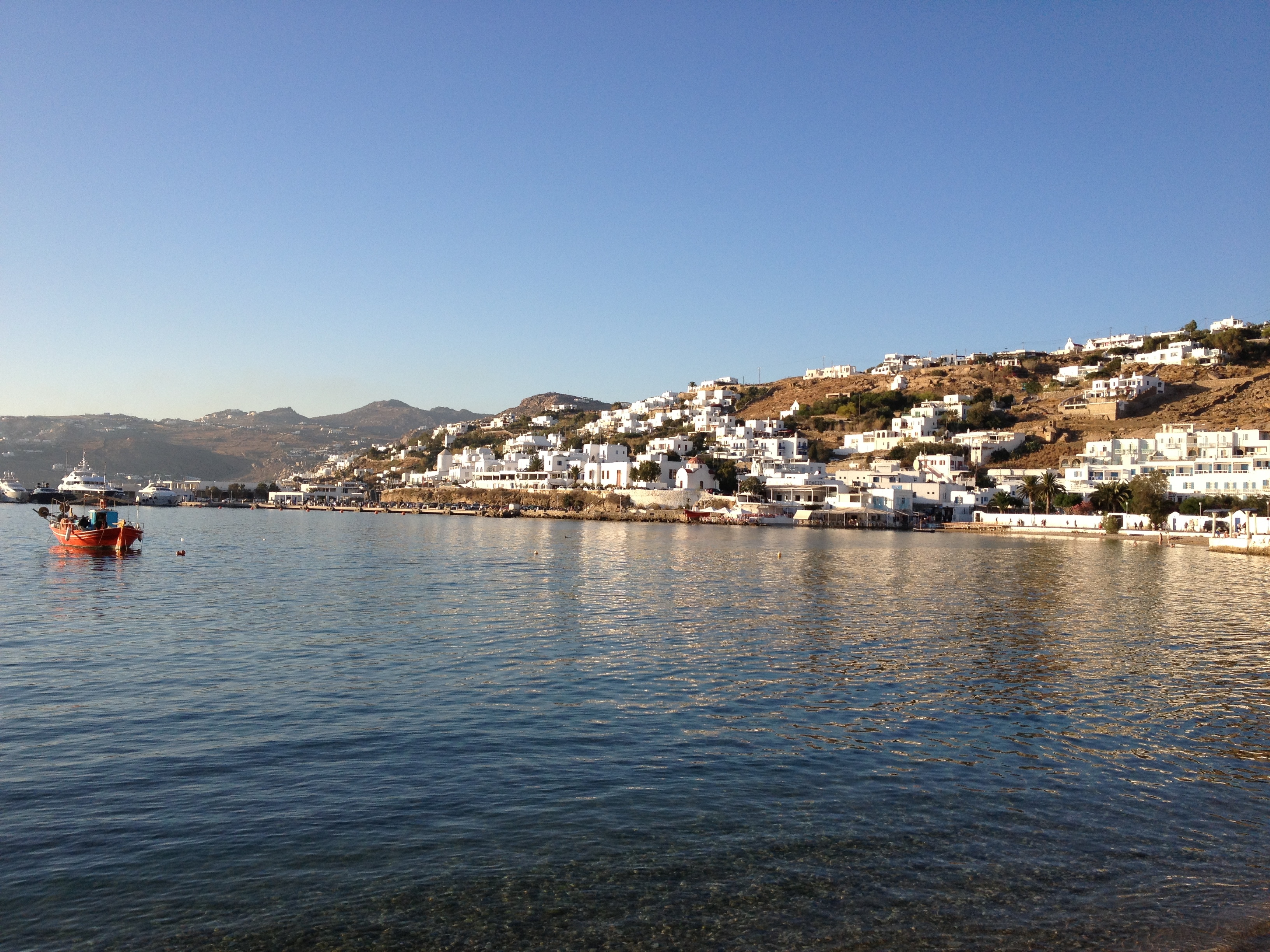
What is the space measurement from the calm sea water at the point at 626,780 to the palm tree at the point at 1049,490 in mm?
66333

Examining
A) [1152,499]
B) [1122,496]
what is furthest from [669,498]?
[1152,499]

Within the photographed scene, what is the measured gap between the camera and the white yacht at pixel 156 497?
147000 mm

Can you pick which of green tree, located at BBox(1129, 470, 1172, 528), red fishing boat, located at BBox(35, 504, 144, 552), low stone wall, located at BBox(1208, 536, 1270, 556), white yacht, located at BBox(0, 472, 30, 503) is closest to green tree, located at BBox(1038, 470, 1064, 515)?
green tree, located at BBox(1129, 470, 1172, 528)

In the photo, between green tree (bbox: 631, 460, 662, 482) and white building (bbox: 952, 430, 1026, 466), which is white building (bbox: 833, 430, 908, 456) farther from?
green tree (bbox: 631, 460, 662, 482)

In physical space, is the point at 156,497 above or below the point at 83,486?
below

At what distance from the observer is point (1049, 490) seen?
288ft

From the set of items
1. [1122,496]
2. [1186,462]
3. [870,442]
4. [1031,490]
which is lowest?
[1122,496]

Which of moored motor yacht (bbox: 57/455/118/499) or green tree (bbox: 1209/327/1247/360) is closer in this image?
moored motor yacht (bbox: 57/455/118/499)

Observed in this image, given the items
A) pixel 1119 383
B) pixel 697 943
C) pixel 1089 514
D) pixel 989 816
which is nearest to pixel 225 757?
pixel 697 943

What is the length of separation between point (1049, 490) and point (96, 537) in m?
82.3

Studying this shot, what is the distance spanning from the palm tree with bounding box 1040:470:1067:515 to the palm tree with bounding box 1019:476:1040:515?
46cm

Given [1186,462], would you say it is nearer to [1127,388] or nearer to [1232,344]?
[1127,388]

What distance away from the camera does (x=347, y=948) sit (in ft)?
22.8

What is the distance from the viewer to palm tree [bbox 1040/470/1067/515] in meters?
87.9
